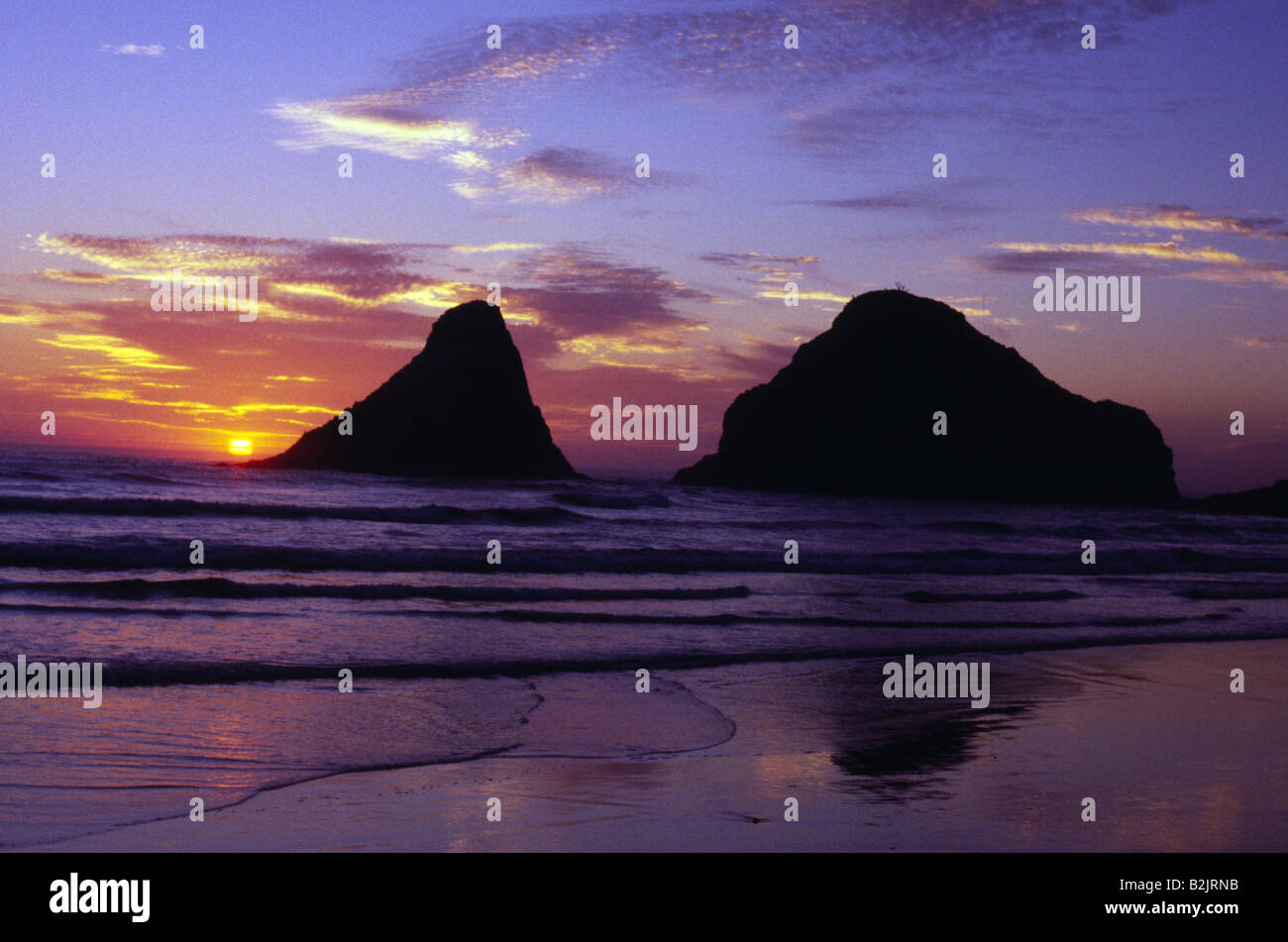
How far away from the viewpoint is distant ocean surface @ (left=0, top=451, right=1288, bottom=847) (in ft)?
26.9

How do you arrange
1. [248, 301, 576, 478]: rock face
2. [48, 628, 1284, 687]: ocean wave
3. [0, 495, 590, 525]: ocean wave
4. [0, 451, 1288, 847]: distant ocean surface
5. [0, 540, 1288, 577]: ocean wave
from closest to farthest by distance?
[0, 451, 1288, 847]: distant ocean surface
[48, 628, 1284, 687]: ocean wave
[0, 540, 1288, 577]: ocean wave
[0, 495, 590, 525]: ocean wave
[248, 301, 576, 478]: rock face

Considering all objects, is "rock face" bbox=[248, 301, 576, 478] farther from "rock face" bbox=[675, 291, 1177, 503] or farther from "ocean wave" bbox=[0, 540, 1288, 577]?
"ocean wave" bbox=[0, 540, 1288, 577]

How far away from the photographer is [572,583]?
70.6 feet

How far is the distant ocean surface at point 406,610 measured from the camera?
8211mm

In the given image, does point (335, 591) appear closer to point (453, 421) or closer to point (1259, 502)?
point (453, 421)

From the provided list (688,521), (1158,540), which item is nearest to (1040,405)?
(1158,540)

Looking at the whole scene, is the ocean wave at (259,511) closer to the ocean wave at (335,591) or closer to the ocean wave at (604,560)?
the ocean wave at (604,560)

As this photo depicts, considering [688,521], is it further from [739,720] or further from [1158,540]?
[739,720]

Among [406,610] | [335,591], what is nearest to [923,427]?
[335,591]

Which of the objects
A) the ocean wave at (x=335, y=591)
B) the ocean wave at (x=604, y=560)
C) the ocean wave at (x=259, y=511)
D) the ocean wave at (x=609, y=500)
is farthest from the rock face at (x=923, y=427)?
the ocean wave at (x=335, y=591)

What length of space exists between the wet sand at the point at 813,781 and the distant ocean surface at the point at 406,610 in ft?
1.77

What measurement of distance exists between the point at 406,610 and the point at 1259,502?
7357 cm

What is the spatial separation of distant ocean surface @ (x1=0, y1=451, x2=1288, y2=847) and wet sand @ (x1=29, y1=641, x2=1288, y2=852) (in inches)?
21.3

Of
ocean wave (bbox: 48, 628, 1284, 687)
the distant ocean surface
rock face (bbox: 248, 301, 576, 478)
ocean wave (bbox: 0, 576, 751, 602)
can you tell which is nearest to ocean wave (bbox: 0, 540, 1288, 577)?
the distant ocean surface
